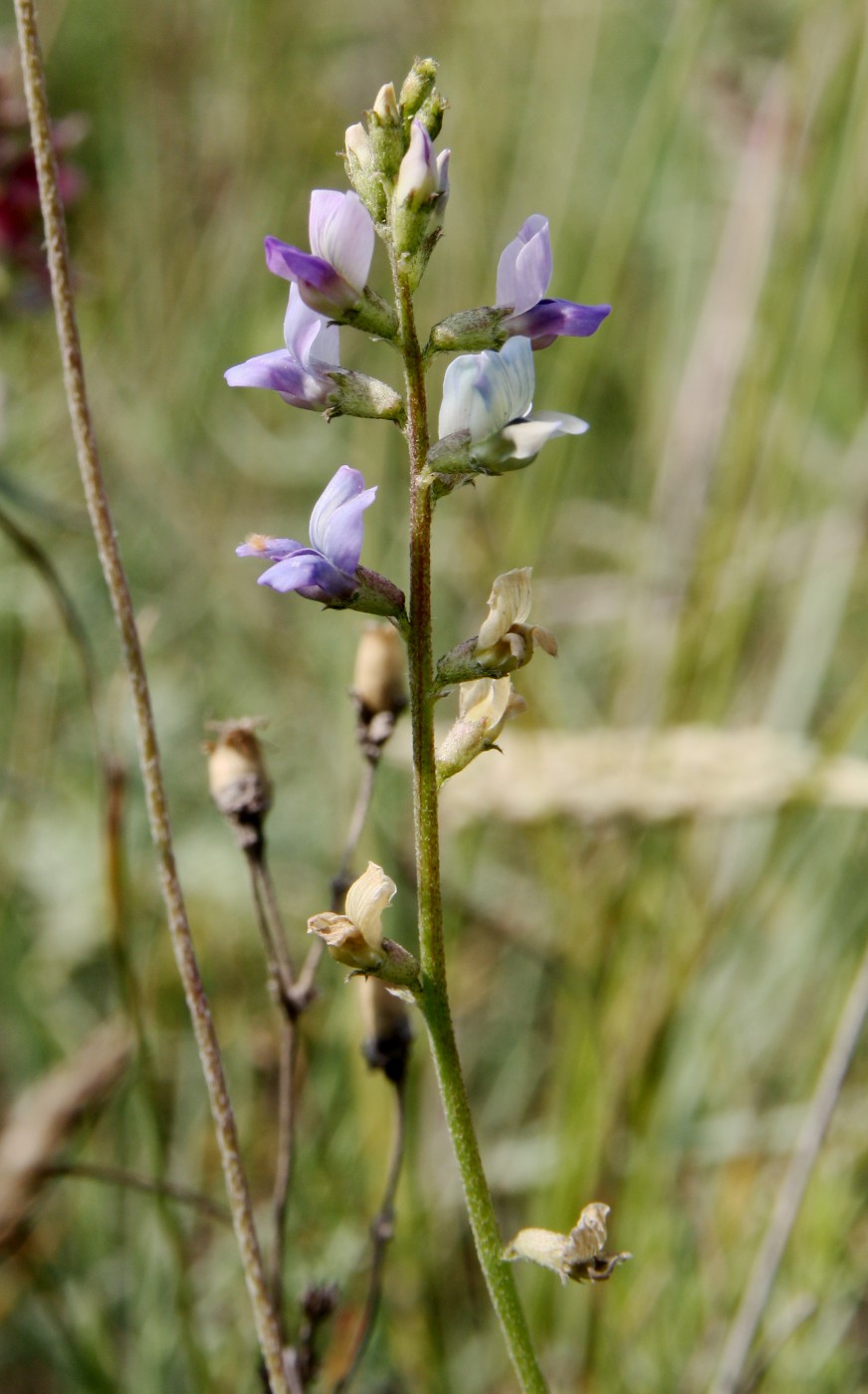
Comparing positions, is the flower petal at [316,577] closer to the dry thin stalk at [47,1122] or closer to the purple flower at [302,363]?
the purple flower at [302,363]

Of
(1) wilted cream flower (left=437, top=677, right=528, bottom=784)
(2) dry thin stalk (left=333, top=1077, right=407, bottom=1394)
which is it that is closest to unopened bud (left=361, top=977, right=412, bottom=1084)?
(2) dry thin stalk (left=333, top=1077, right=407, bottom=1394)

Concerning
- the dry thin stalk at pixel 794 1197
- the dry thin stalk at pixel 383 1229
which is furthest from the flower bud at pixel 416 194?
the dry thin stalk at pixel 794 1197

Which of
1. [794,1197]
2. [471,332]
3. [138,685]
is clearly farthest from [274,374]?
[794,1197]

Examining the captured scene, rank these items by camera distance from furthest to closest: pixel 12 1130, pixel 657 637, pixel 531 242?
pixel 657 637, pixel 12 1130, pixel 531 242

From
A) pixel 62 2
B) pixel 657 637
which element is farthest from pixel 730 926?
pixel 62 2

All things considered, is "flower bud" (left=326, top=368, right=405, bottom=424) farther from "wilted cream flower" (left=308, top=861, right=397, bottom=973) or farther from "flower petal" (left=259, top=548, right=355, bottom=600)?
"wilted cream flower" (left=308, top=861, right=397, bottom=973)

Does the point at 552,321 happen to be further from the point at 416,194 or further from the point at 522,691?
the point at 522,691

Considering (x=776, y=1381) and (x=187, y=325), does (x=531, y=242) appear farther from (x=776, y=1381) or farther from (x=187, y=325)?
(x=187, y=325)

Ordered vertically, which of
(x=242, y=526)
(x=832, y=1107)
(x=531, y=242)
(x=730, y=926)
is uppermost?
(x=242, y=526)
